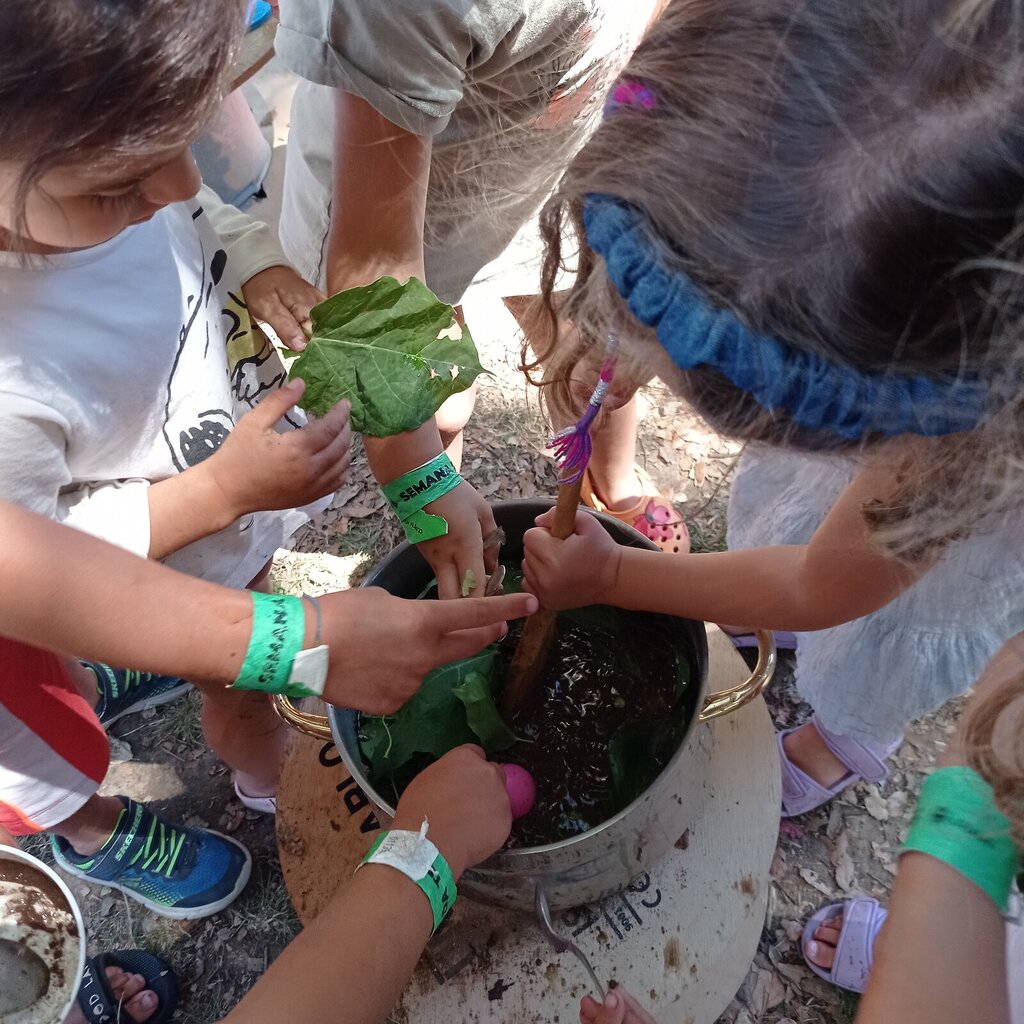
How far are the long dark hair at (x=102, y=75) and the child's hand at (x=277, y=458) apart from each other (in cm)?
35

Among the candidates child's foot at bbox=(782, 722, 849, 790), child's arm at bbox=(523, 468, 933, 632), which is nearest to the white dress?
child's arm at bbox=(523, 468, 933, 632)

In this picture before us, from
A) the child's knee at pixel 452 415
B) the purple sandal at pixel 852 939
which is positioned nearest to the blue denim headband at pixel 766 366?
the child's knee at pixel 452 415

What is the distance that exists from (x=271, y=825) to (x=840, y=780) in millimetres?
1345

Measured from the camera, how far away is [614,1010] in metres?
1.03

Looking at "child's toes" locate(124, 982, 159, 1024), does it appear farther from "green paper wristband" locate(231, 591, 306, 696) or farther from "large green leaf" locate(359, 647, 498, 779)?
"green paper wristband" locate(231, 591, 306, 696)

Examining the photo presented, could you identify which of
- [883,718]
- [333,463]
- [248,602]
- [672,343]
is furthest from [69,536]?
[883,718]

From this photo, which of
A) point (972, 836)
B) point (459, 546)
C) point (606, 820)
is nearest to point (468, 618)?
point (459, 546)

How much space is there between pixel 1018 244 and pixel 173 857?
1.85m

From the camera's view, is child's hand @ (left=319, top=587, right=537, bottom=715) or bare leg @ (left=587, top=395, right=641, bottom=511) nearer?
child's hand @ (left=319, top=587, right=537, bottom=715)

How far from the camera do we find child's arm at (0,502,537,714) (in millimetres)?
880

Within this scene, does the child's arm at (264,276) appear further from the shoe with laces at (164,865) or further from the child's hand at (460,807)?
the shoe with laces at (164,865)

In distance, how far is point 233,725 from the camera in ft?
5.21

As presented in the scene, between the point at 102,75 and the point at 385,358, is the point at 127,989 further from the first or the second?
the point at 102,75

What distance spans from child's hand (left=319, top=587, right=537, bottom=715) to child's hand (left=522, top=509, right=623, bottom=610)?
0.23ft
